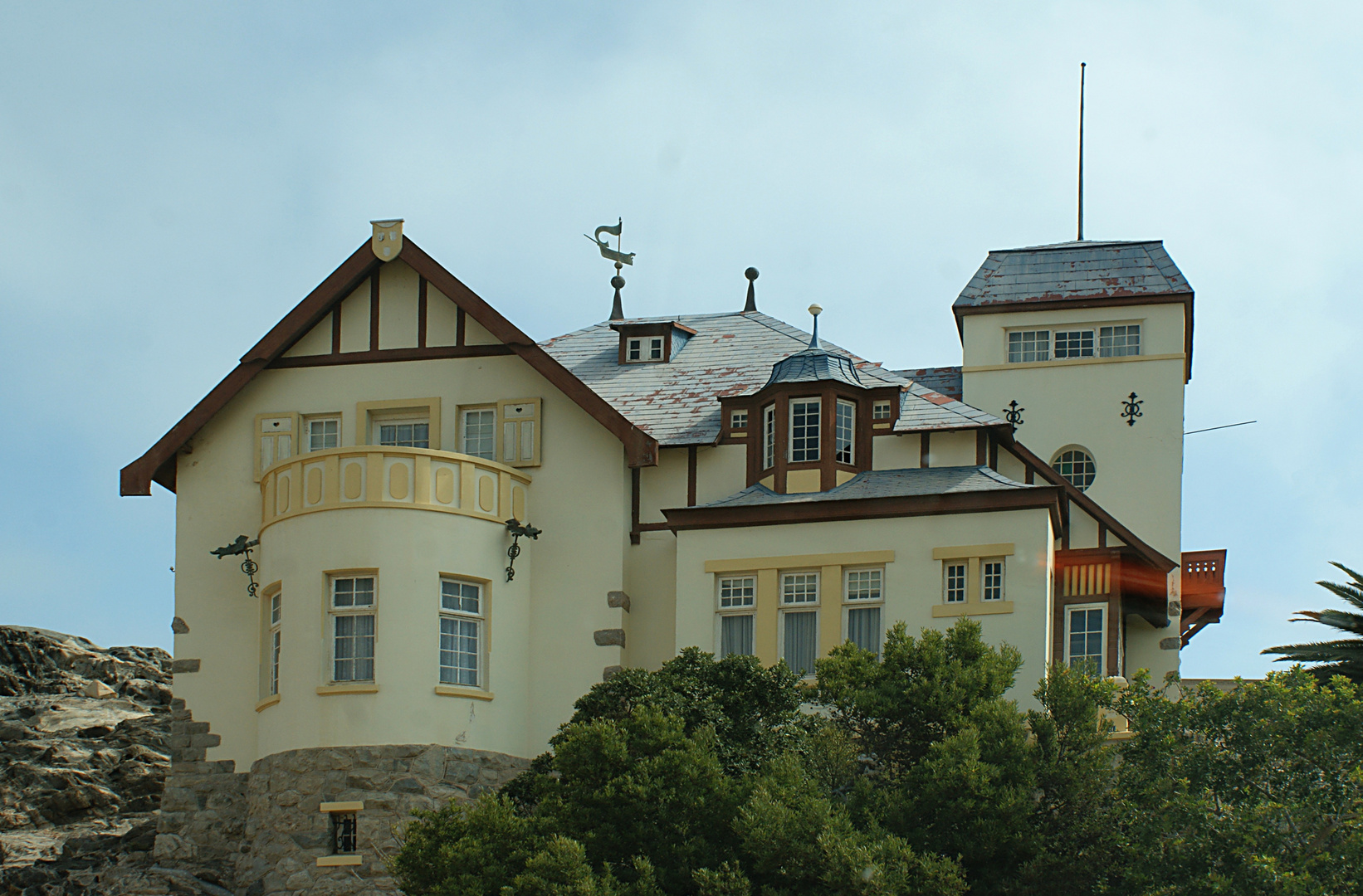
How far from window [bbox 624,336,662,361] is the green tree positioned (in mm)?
12356

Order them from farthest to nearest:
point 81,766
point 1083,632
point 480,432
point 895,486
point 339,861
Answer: point 81,766, point 480,432, point 1083,632, point 895,486, point 339,861

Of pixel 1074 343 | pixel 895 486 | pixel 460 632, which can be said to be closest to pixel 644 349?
pixel 895 486

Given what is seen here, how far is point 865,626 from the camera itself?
1277 inches

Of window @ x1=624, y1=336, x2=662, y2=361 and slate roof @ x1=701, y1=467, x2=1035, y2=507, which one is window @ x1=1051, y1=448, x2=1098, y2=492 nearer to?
slate roof @ x1=701, y1=467, x2=1035, y2=507

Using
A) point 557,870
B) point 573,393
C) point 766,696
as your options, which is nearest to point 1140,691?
point 766,696

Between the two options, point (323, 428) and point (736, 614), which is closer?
point (736, 614)

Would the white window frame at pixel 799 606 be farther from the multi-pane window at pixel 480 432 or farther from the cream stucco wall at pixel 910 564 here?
the multi-pane window at pixel 480 432

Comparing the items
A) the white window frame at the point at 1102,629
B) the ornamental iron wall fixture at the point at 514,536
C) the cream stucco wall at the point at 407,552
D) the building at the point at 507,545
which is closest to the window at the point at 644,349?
the building at the point at 507,545

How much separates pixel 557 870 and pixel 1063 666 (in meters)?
8.22

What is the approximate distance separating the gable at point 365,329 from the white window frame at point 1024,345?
12055 mm

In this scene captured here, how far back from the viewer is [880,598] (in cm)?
3250

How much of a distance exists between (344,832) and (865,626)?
8.74m

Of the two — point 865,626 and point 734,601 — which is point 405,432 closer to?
point 734,601

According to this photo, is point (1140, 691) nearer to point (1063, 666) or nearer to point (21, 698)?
point (1063, 666)
